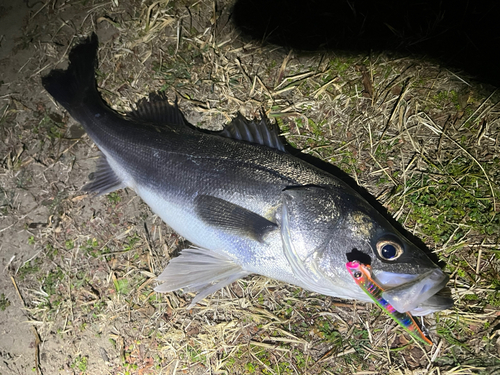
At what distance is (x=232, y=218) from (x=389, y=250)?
42.2 inches

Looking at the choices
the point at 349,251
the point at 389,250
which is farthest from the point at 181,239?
the point at 389,250

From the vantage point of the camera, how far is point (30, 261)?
10.7 ft

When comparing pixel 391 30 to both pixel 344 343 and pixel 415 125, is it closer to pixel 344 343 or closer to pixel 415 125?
pixel 415 125

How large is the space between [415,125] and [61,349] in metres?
3.98

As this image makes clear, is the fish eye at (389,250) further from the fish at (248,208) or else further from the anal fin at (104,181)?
the anal fin at (104,181)

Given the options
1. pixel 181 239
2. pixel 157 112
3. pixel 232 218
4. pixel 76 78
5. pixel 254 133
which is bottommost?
pixel 181 239

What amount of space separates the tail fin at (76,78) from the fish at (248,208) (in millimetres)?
150

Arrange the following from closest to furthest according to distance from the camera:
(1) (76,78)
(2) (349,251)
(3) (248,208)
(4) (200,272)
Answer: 1. (2) (349,251)
2. (3) (248,208)
3. (4) (200,272)
4. (1) (76,78)

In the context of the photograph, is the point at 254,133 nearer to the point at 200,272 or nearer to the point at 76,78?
the point at 200,272

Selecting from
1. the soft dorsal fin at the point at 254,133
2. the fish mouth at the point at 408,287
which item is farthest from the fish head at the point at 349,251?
the soft dorsal fin at the point at 254,133

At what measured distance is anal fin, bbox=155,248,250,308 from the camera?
2.50 m

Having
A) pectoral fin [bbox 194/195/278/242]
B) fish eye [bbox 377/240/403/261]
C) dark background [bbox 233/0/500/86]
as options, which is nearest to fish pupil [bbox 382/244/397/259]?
fish eye [bbox 377/240/403/261]

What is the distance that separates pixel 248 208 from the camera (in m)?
2.32

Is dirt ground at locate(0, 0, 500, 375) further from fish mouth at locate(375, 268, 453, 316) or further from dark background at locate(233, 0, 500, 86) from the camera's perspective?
fish mouth at locate(375, 268, 453, 316)
